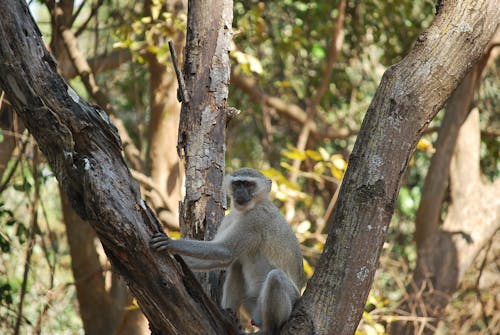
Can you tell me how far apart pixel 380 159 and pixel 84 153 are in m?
1.39

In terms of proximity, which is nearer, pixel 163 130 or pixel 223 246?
pixel 223 246

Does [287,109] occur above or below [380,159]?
above

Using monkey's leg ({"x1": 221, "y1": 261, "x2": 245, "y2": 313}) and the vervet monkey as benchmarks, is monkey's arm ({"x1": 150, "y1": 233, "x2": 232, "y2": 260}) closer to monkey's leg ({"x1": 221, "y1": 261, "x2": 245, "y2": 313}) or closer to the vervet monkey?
the vervet monkey

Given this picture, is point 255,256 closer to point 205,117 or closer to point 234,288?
point 234,288

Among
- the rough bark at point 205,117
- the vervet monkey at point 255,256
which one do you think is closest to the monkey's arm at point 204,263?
the vervet monkey at point 255,256

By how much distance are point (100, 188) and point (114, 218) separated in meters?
0.14

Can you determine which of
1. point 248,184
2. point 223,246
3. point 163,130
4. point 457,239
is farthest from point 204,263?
point 457,239

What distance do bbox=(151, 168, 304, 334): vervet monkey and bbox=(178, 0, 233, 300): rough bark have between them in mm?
152

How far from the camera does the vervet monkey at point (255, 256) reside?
4414 millimetres

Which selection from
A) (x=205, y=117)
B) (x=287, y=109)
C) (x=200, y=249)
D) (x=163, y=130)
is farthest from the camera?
(x=287, y=109)

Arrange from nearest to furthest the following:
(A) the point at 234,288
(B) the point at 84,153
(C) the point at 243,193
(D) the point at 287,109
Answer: (B) the point at 84,153
(A) the point at 234,288
(C) the point at 243,193
(D) the point at 287,109

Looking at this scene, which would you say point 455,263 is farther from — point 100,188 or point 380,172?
point 100,188

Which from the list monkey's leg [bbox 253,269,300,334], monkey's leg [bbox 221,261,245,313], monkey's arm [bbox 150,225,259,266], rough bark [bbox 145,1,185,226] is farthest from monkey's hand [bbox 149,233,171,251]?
rough bark [bbox 145,1,185,226]

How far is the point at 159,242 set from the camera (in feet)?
11.4
